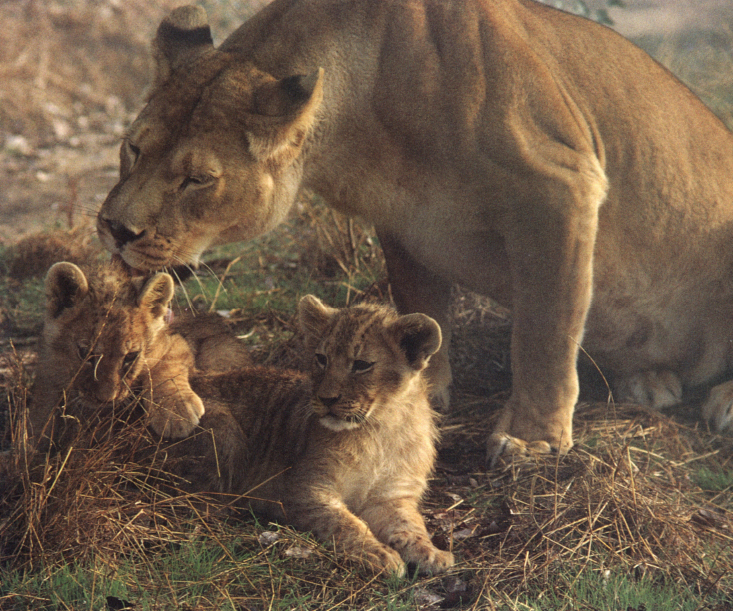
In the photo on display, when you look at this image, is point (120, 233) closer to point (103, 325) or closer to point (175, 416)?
point (103, 325)

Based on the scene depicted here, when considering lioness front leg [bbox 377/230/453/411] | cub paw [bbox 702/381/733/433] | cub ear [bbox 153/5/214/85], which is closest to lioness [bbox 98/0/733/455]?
cub ear [bbox 153/5/214/85]

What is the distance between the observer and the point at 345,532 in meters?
3.15

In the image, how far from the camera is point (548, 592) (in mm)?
2957

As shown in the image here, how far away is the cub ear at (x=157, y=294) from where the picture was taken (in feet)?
11.0

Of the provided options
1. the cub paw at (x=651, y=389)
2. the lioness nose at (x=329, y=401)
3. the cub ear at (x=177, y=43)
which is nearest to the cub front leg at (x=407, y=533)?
the lioness nose at (x=329, y=401)

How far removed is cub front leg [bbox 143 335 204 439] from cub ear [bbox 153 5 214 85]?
131cm

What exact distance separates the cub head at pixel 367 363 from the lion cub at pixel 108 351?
556mm

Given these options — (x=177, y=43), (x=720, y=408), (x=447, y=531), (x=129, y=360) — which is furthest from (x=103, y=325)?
(x=720, y=408)

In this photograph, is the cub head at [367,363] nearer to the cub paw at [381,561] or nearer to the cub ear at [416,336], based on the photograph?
the cub ear at [416,336]

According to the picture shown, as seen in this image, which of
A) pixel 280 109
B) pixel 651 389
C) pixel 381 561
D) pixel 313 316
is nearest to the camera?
pixel 381 561

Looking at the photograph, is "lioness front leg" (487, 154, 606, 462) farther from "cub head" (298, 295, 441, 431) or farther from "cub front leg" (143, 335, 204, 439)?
"cub front leg" (143, 335, 204, 439)

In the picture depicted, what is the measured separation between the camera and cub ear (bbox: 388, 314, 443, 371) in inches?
131

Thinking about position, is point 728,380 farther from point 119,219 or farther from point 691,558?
point 119,219

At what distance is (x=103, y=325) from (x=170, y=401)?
0.44 metres
